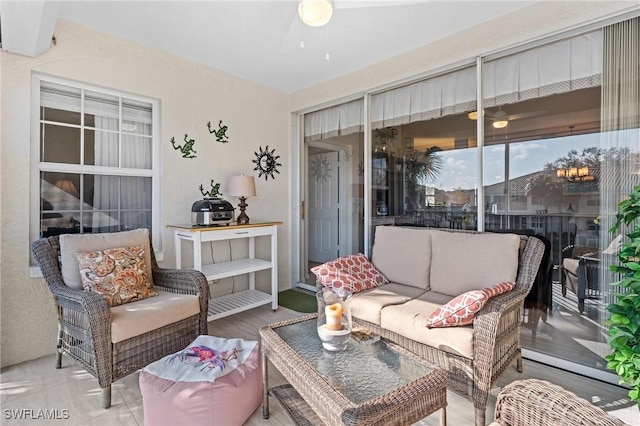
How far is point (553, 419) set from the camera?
96 centimetres

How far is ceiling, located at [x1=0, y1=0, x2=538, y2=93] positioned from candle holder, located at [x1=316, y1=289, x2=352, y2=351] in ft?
6.11

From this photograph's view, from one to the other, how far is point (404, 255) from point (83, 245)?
7.99ft

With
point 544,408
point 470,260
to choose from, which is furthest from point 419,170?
point 544,408

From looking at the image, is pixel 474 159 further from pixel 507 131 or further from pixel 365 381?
pixel 365 381

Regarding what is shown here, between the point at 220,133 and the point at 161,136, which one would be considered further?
the point at 220,133

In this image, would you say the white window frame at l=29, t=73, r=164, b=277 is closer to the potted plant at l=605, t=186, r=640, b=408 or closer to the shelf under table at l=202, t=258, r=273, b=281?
the shelf under table at l=202, t=258, r=273, b=281

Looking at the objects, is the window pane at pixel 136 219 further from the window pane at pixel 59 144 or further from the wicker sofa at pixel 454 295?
the wicker sofa at pixel 454 295

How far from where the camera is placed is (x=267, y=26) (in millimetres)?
2660

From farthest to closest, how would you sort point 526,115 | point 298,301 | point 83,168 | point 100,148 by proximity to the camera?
point 298,301 < point 100,148 < point 83,168 < point 526,115

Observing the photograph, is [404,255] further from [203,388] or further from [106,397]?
[106,397]

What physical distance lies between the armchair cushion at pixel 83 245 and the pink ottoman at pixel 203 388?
964 millimetres

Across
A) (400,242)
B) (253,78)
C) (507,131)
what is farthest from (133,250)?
(507,131)

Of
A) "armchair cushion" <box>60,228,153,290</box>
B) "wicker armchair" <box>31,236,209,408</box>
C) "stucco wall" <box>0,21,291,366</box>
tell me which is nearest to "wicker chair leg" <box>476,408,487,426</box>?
"wicker armchair" <box>31,236,209,408</box>

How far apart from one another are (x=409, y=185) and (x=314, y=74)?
5.50 feet
